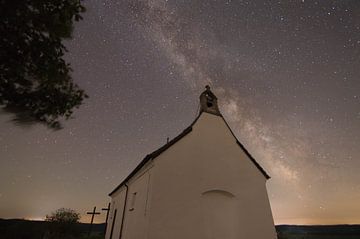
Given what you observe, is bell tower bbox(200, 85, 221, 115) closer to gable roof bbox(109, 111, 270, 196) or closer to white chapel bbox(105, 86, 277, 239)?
white chapel bbox(105, 86, 277, 239)

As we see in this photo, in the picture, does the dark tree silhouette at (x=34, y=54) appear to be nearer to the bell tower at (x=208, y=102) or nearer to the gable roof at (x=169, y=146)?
the gable roof at (x=169, y=146)

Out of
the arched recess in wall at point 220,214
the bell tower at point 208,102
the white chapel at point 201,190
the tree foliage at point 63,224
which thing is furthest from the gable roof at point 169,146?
the tree foliage at point 63,224

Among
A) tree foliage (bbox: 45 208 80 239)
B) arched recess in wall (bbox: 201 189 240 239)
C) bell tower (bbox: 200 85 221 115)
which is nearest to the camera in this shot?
arched recess in wall (bbox: 201 189 240 239)

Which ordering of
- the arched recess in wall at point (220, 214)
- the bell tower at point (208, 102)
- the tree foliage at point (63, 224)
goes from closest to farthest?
the arched recess in wall at point (220, 214)
the bell tower at point (208, 102)
the tree foliage at point (63, 224)

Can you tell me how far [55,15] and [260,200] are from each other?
12188 mm

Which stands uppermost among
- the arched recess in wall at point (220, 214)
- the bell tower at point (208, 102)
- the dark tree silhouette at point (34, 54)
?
the bell tower at point (208, 102)

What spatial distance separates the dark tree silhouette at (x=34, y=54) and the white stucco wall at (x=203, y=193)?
5454 millimetres

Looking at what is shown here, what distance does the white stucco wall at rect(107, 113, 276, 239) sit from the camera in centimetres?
897

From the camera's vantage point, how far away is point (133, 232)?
10086 millimetres

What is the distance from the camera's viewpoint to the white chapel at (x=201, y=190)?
29.5 feet

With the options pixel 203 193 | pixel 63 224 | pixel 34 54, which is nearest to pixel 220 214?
pixel 203 193

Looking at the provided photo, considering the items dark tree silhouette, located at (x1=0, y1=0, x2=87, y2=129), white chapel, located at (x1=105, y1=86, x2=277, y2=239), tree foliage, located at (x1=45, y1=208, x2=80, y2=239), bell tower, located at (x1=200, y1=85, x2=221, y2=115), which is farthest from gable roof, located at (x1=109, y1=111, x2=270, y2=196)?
tree foliage, located at (x1=45, y1=208, x2=80, y2=239)

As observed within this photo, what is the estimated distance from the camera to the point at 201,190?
10062mm

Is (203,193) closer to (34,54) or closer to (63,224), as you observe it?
(34,54)
